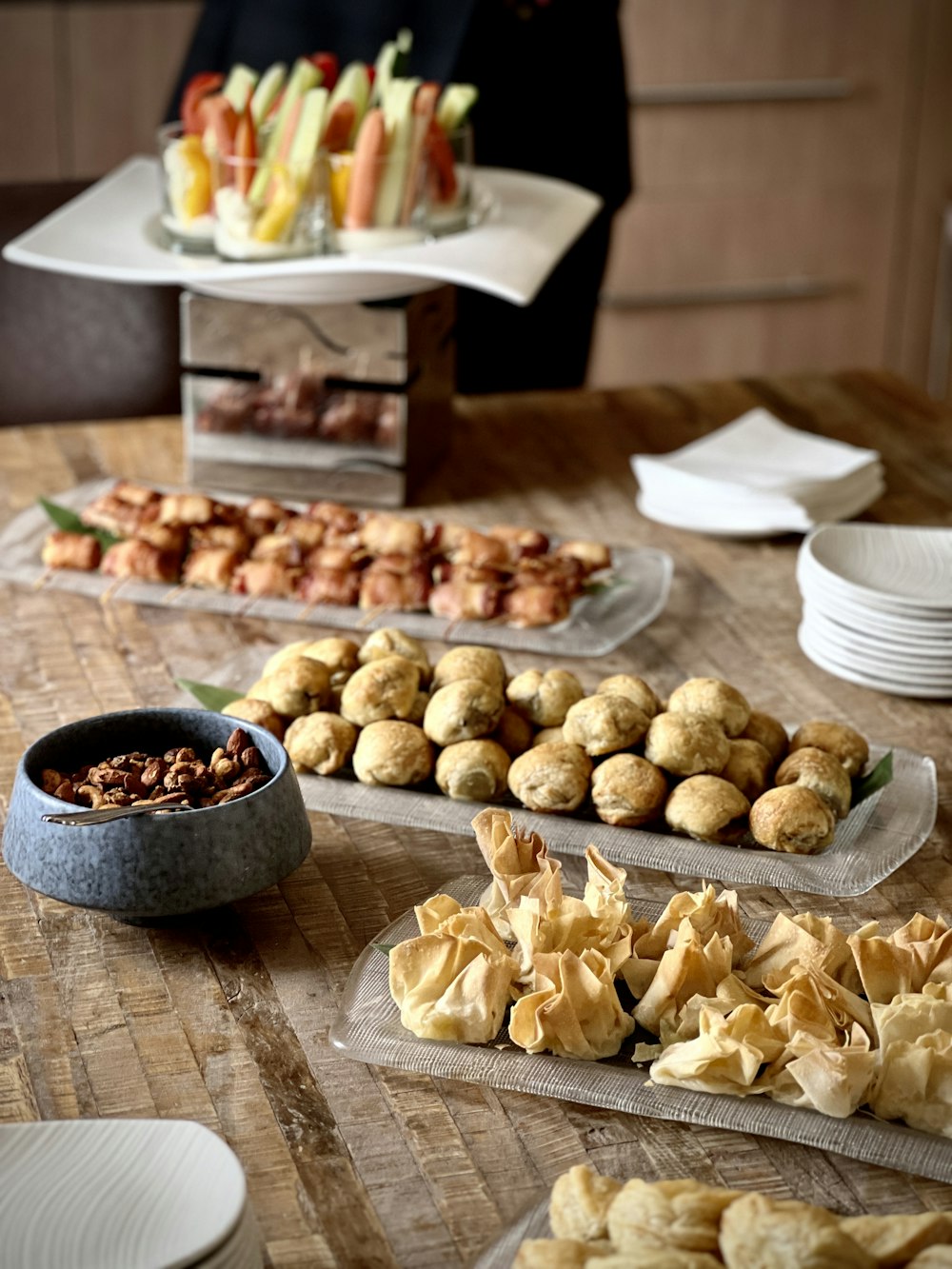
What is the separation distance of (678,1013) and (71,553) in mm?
969

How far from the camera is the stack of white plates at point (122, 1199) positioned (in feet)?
2.36

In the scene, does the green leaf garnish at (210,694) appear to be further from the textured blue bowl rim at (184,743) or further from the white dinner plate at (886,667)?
the white dinner plate at (886,667)

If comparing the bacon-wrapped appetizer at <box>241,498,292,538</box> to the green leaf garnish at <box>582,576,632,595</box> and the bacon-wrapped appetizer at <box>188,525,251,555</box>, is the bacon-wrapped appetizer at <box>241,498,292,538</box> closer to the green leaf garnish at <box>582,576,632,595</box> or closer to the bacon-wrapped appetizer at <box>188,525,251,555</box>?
the bacon-wrapped appetizer at <box>188,525,251,555</box>

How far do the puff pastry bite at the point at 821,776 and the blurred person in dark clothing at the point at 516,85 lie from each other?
1627 mm

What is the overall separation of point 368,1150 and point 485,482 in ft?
3.92

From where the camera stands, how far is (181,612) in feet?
5.25

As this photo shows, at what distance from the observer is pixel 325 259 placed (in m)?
1.75

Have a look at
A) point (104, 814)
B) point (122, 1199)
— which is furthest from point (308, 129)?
point (122, 1199)

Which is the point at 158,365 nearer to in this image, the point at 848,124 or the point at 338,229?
the point at 338,229

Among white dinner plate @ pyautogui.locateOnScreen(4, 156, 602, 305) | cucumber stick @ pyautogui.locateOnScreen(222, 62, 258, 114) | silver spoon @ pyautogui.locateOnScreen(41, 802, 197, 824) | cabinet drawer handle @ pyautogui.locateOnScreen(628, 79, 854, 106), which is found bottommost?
silver spoon @ pyautogui.locateOnScreen(41, 802, 197, 824)

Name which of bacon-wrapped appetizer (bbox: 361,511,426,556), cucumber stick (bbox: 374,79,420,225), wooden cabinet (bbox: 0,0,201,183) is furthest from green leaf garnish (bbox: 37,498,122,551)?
wooden cabinet (bbox: 0,0,201,183)

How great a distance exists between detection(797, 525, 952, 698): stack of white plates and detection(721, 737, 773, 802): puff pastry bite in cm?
29

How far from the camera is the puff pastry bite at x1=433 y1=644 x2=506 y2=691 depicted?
50.2 inches

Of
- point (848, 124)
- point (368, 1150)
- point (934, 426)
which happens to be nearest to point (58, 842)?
point (368, 1150)
